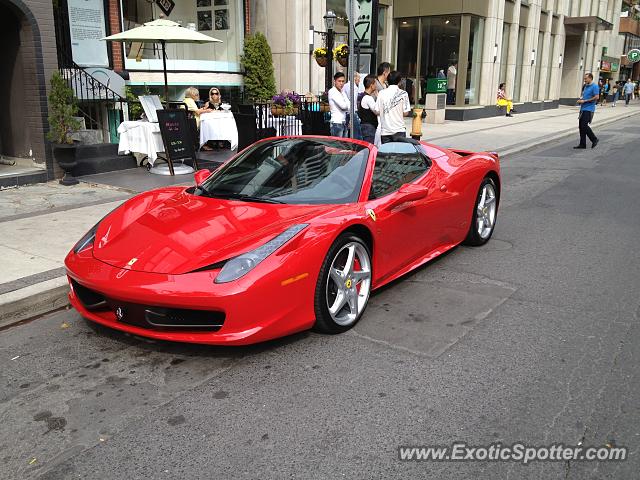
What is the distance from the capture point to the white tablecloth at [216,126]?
465 inches

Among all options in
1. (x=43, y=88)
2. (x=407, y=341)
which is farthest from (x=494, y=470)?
(x=43, y=88)

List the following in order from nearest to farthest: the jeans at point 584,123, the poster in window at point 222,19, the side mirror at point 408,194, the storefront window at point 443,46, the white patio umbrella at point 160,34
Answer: the side mirror at point 408,194, the white patio umbrella at point 160,34, the jeans at point 584,123, the poster in window at point 222,19, the storefront window at point 443,46

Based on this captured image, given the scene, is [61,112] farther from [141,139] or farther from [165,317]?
[165,317]

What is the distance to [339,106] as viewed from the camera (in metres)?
11.2

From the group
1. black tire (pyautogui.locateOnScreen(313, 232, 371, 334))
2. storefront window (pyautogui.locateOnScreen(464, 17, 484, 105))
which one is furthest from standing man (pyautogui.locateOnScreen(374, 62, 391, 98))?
storefront window (pyautogui.locateOnScreen(464, 17, 484, 105))

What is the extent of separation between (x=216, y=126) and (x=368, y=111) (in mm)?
3587

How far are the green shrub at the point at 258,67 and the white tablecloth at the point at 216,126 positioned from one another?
5363 mm

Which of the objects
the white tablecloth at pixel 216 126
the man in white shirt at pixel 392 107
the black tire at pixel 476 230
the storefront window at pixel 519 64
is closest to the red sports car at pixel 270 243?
the black tire at pixel 476 230

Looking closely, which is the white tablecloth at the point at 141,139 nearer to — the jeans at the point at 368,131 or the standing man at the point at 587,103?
the jeans at the point at 368,131

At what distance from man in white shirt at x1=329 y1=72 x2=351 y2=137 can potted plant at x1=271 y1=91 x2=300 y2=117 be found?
2.39 meters

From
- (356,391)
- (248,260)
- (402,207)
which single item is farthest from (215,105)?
(356,391)

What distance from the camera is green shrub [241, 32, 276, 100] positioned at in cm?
1681

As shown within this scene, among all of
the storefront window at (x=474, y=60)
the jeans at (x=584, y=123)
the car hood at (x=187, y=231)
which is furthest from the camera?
the storefront window at (x=474, y=60)

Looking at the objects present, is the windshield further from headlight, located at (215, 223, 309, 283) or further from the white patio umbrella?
the white patio umbrella
